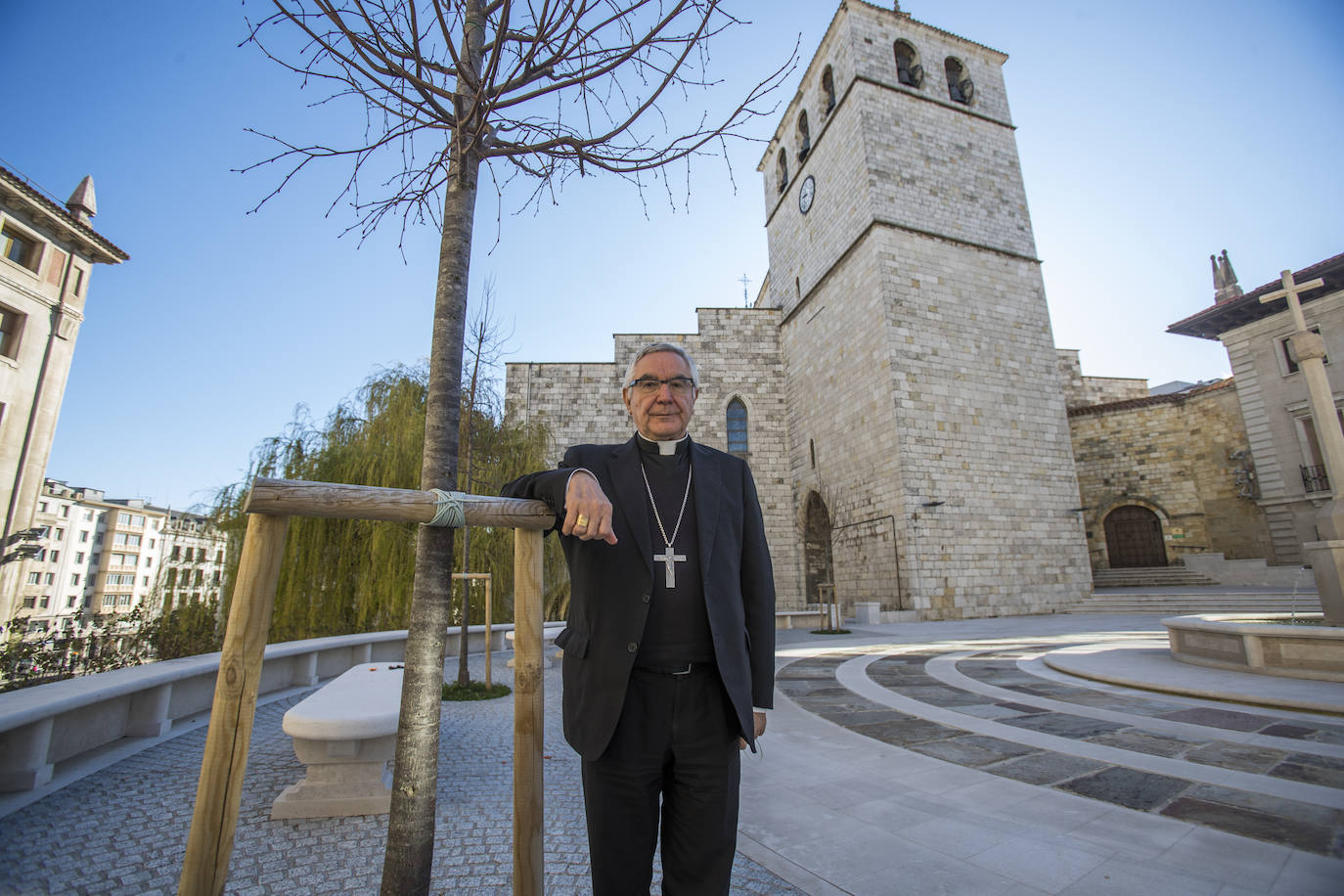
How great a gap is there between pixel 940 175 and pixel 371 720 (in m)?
17.2

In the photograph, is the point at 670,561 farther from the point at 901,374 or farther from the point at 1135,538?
the point at 1135,538

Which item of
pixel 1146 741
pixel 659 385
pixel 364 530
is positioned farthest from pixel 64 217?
pixel 1146 741

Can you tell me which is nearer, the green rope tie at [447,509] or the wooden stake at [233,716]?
the wooden stake at [233,716]

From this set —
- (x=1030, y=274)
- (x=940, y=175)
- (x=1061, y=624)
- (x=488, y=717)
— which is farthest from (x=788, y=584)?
(x=488, y=717)

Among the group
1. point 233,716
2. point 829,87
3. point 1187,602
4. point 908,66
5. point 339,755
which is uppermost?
point 908,66

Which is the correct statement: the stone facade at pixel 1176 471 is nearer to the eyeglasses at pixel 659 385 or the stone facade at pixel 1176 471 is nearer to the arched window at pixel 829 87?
the arched window at pixel 829 87

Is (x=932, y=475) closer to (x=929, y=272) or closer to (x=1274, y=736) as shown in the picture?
(x=929, y=272)

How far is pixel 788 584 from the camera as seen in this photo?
16828 mm

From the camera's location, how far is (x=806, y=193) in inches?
693

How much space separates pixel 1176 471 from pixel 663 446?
2193 centimetres

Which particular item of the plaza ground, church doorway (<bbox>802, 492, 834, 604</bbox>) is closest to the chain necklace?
the plaza ground

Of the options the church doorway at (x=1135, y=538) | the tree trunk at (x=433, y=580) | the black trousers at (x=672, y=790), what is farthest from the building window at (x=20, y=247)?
the church doorway at (x=1135, y=538)

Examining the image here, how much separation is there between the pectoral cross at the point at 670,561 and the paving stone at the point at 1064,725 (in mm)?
3448

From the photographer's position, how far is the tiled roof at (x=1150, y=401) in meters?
16.8
